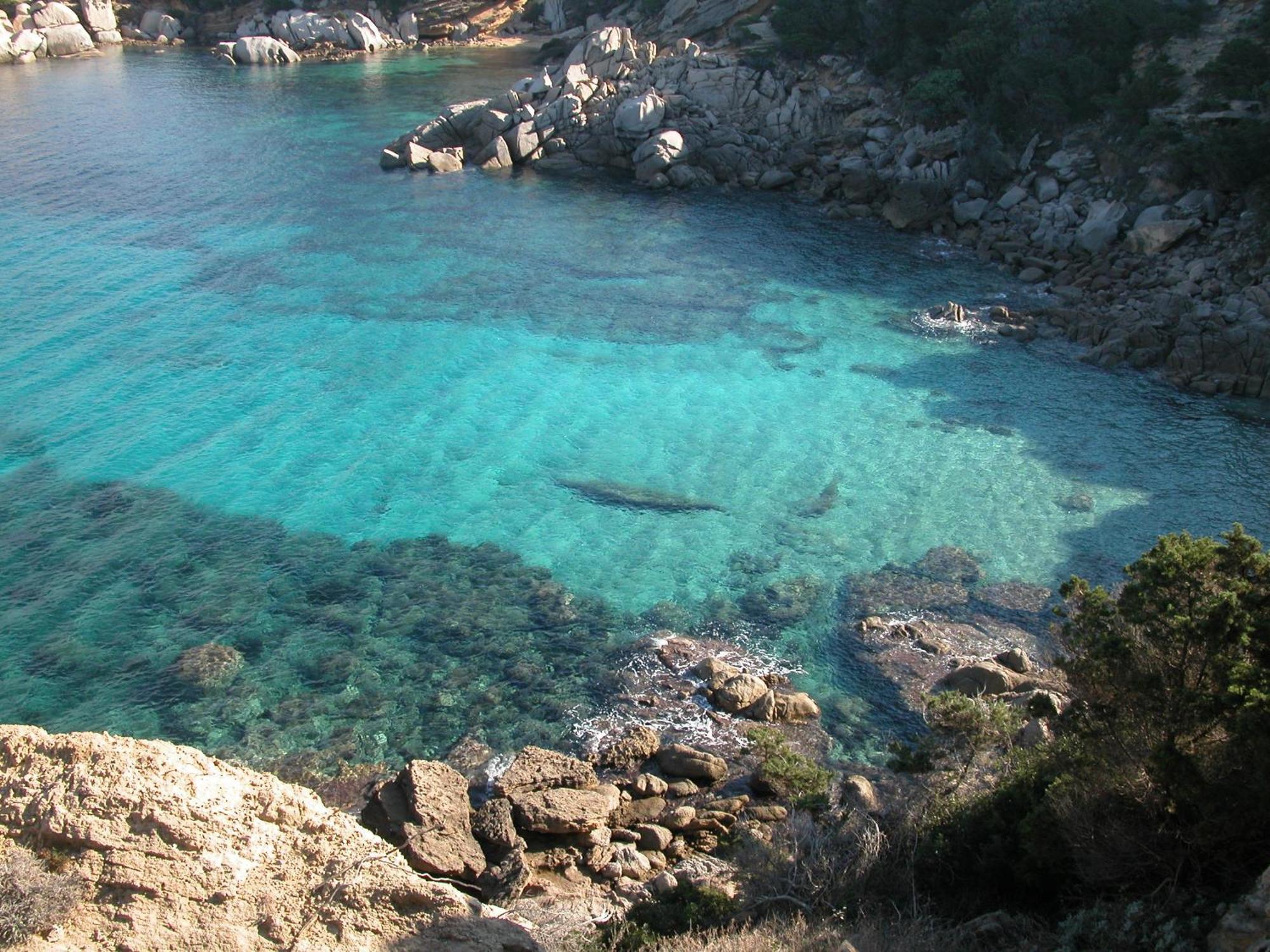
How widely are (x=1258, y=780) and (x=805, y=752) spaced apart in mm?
9397

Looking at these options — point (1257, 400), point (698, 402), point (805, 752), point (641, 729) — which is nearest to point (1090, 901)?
point (805, 752)

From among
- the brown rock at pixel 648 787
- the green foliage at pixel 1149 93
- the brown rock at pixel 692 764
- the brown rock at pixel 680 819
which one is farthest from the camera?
the green foliage at pixel 1149 93

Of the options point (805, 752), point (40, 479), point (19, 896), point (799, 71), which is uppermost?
point (799, 71)

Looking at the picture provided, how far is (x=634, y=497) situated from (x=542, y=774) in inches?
441

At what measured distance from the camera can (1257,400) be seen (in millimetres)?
33312

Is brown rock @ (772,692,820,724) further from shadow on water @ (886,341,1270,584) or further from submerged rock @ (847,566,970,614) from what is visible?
shadow on water @ (886,341,1270,584)

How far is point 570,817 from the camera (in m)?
17.9

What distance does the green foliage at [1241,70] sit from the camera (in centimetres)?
4122

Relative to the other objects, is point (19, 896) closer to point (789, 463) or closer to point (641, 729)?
point (641, 729)

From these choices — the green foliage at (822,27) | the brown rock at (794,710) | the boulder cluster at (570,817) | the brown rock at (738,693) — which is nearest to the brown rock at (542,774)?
the boulder cluster at (570,817)

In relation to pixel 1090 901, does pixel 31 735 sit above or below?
above

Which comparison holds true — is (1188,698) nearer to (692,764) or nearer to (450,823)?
(692,764)

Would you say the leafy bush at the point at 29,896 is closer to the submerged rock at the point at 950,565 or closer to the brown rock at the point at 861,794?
the brown rock at the point at 861,794

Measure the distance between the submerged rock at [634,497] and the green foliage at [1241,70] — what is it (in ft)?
96.4
